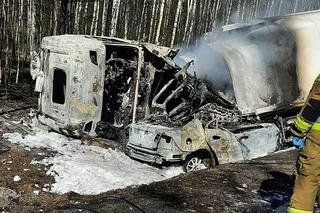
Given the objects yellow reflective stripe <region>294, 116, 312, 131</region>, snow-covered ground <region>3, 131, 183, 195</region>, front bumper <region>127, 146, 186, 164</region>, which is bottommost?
snow-covered ground <region>3, 131, 183, 195</region>

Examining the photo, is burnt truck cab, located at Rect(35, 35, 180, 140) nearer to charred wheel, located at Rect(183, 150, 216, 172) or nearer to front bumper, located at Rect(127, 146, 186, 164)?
front bumper, located at Rect(127, 146, 186, 164)

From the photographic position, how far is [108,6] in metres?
15.7

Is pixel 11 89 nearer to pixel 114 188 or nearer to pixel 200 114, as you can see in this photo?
pixel 200 114

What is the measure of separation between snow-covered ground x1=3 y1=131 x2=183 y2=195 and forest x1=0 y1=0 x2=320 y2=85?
221 inches

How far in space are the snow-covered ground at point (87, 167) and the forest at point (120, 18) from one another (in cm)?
562

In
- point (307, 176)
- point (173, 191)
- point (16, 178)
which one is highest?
point (307, 176)

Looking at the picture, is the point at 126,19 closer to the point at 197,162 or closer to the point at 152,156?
the point at 152,156

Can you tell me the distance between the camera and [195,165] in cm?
698

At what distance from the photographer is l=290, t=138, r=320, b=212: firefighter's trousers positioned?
12.4ft

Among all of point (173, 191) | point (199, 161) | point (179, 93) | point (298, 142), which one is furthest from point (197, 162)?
point (298, 142)

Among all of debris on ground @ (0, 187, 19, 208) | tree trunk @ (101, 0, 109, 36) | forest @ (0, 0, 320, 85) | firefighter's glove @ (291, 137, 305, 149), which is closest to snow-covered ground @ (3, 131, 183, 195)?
debris on ground @ (0, 187, 19, 208)

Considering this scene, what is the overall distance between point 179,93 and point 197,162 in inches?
57.9

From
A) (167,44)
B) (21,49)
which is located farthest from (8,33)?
(167,44)

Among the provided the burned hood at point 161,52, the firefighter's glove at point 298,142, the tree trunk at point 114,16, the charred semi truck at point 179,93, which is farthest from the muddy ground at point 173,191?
the tree trunk at point 114,16
